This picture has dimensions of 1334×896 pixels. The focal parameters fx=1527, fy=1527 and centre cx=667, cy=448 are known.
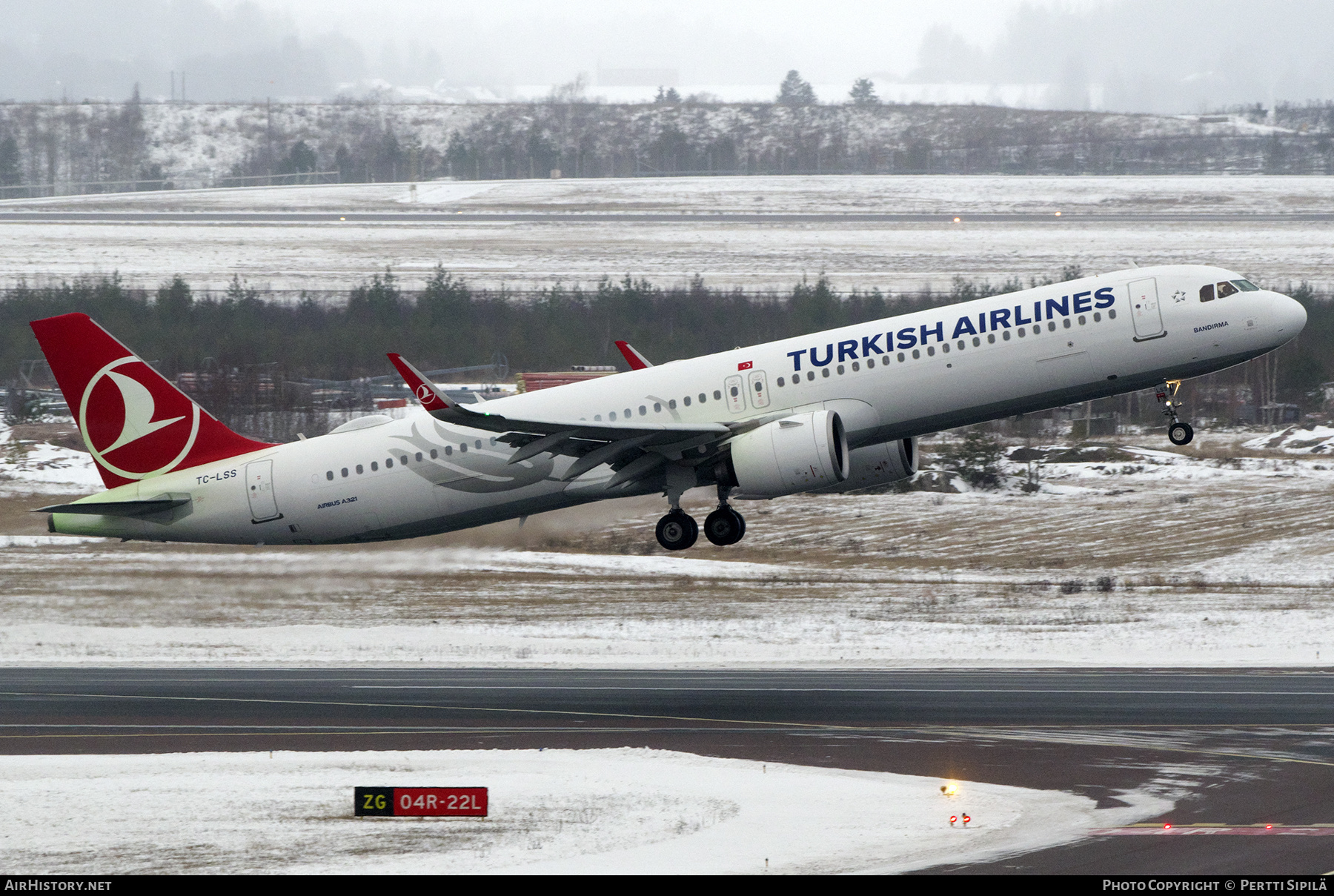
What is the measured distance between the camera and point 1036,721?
34.2 meters

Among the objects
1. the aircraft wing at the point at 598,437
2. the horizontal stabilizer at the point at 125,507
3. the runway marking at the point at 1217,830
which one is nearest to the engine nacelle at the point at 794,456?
the aircraft wing at the point at 598,437

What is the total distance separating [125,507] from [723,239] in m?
86.4

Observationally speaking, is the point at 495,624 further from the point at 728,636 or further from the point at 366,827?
the point at 366,827

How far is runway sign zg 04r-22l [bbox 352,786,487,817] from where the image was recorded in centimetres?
2667

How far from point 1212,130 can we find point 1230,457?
4653 inches

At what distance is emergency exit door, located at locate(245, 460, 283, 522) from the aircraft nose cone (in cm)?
2419

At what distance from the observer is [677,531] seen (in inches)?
1468

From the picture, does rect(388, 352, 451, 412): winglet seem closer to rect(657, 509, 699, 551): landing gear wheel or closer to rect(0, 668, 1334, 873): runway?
rect(0, 668, 1334, 873): runway

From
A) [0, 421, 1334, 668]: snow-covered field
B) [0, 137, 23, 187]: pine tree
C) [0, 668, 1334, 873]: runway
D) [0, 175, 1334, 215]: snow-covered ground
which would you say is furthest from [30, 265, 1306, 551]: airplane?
→ [0, 137, 23, 187]: pine tree

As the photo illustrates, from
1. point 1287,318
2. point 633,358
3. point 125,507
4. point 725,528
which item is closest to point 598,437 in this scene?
point 725,528

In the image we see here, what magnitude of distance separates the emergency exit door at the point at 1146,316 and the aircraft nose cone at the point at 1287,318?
2.49 meters

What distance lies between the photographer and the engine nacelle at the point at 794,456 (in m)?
33.9

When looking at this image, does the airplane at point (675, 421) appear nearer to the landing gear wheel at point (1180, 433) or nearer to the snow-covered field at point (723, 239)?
the landing gear wheel at point (1180, 433)

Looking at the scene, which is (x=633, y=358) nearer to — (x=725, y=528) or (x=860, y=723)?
(x=725, y=528)
